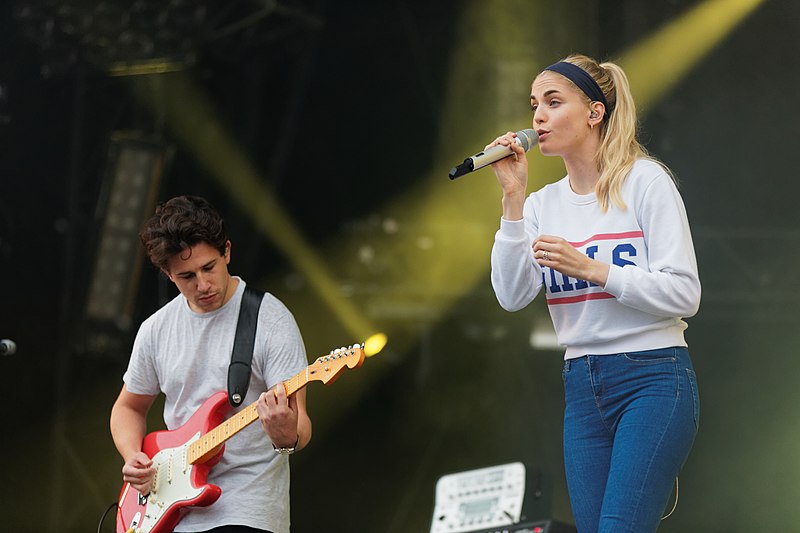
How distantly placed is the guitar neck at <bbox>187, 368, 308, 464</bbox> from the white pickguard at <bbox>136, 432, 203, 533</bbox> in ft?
0.13

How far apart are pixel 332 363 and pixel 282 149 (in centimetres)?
285

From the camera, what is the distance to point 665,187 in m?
2.06

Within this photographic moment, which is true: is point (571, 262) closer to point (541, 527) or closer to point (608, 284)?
point (608, 284)

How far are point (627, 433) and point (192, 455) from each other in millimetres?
1080

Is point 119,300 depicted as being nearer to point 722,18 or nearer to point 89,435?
point 89,435

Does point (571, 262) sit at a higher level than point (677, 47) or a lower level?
lower

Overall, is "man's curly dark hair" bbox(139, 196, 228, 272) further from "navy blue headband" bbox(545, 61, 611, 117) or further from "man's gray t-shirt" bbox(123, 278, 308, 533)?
"navy blue headband" bbox(545, 61, 611, 117)

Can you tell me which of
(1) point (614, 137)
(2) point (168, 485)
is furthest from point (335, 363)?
(1) point (614, 137)

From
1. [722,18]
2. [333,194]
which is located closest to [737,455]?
[722,18]

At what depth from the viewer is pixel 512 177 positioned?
2.17 metres

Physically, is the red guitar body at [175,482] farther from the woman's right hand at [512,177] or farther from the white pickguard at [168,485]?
the woman's right hand at [512,177]

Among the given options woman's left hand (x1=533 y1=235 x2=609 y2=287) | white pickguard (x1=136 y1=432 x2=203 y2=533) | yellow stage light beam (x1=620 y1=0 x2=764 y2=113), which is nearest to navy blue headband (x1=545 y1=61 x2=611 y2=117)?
woman's left hand (x1=533 y1=235 x2=609 y2=287)

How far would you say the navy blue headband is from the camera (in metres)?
2.23

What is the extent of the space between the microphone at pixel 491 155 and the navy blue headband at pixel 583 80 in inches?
5.6
